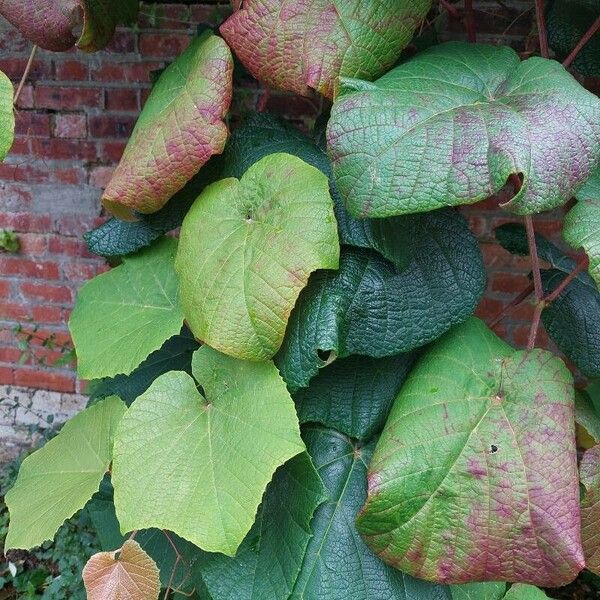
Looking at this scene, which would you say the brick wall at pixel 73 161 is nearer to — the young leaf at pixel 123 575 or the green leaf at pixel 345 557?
the green leaf at pixel 345 557

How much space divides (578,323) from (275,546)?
0.60 m

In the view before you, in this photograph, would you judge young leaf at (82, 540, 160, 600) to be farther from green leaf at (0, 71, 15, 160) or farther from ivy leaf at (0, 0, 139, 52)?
ivy leaf at (0, 0, 139, 52)

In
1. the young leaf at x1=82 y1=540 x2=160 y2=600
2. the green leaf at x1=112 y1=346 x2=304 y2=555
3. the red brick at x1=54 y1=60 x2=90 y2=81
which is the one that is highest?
the red brick at x1=54 y1=60 x2=90 y2=81

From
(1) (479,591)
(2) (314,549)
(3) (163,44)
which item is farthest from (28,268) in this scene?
(1) (479,591)

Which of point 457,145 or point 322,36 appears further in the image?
point 322,36

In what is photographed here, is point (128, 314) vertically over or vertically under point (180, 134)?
under

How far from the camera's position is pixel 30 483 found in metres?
Answer: 1.16

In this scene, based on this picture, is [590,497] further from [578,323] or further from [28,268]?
[28,268]

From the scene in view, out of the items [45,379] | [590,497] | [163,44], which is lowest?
[45,379]

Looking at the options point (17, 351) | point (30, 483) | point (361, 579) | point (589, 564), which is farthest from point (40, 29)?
point (17, 351)

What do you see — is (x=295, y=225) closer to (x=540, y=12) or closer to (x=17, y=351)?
(x=540, y=12)

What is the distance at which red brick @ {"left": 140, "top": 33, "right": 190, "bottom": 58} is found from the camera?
163 cm

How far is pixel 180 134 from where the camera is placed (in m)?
0.95

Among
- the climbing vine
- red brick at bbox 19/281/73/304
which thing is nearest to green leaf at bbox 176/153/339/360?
the climbing vine
